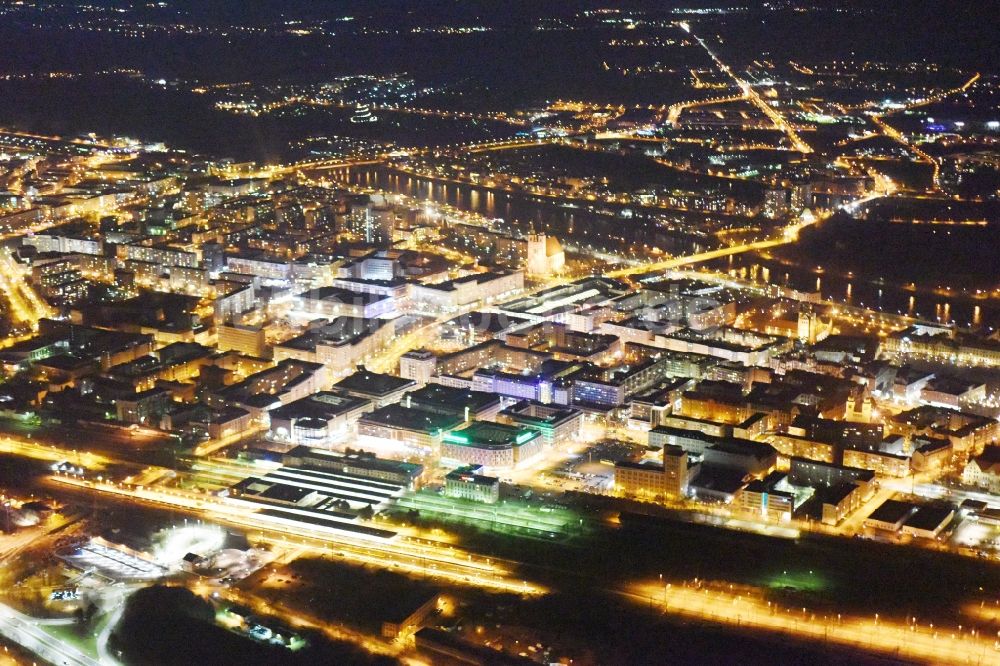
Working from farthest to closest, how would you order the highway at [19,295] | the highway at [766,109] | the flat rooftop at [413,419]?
1. the highway at [766,109]
2. the highway at [19,295]
3. the flat rooftop at [413,419]

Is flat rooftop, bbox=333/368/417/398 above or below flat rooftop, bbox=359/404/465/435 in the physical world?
above

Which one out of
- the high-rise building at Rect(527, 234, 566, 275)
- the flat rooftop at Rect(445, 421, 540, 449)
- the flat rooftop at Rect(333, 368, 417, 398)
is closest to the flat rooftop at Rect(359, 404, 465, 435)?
the flat rooftop at Rect(445, 421, 540, 449)

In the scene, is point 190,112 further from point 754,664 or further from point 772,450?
point 754,664

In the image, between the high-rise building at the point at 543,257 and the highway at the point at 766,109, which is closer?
the high-rise building at the point at 543,257

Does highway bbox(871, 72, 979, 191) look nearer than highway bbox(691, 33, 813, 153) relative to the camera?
Yes

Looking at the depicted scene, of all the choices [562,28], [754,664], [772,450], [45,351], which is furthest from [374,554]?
[562,28]

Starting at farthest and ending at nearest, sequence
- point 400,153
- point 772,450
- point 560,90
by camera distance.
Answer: point 560,90, point 400,153, point 772,450

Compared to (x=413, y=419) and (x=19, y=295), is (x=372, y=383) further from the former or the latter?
(x=19, y=295)

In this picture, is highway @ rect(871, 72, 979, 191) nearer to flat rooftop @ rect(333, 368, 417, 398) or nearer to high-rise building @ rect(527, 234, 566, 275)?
high-rise building @ rect(527, 234, 566, 275)

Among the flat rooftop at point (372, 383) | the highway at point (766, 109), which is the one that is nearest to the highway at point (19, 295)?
the flat rooftop at point (372, 383)

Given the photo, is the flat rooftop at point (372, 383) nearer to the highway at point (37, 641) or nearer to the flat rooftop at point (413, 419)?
the flat rooftop at point (413, 419)

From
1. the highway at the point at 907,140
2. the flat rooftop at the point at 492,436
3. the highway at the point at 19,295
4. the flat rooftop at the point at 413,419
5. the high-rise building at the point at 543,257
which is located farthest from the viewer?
the highway at the point at 907,140
